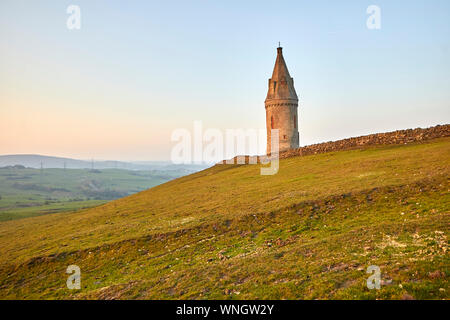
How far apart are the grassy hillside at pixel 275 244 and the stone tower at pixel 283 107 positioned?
32.7 metres

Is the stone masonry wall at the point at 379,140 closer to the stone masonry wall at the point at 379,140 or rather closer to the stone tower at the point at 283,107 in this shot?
the stone masonry wall at the point at 379,140

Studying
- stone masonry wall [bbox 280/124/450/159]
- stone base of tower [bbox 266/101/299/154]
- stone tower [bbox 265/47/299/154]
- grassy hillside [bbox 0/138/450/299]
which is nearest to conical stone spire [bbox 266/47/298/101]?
stone tower [bbox 265/47/299/154]

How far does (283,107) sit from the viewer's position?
69.4 meters

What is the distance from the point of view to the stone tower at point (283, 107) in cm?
6919

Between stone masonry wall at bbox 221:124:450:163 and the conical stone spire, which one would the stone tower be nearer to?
the conical stone spire

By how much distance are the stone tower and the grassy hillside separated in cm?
3274

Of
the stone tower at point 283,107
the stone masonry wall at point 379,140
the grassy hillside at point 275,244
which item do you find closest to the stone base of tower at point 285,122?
the stone tower at point 283,107

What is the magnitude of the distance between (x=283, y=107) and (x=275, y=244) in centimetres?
5371

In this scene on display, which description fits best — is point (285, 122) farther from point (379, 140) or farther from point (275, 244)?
point (275, 244)

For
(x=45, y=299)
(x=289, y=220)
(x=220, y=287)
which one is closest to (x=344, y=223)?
(x=289, y=220)

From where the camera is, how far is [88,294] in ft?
54.2

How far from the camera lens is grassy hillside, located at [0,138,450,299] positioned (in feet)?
41.9

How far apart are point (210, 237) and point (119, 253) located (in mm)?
6419
